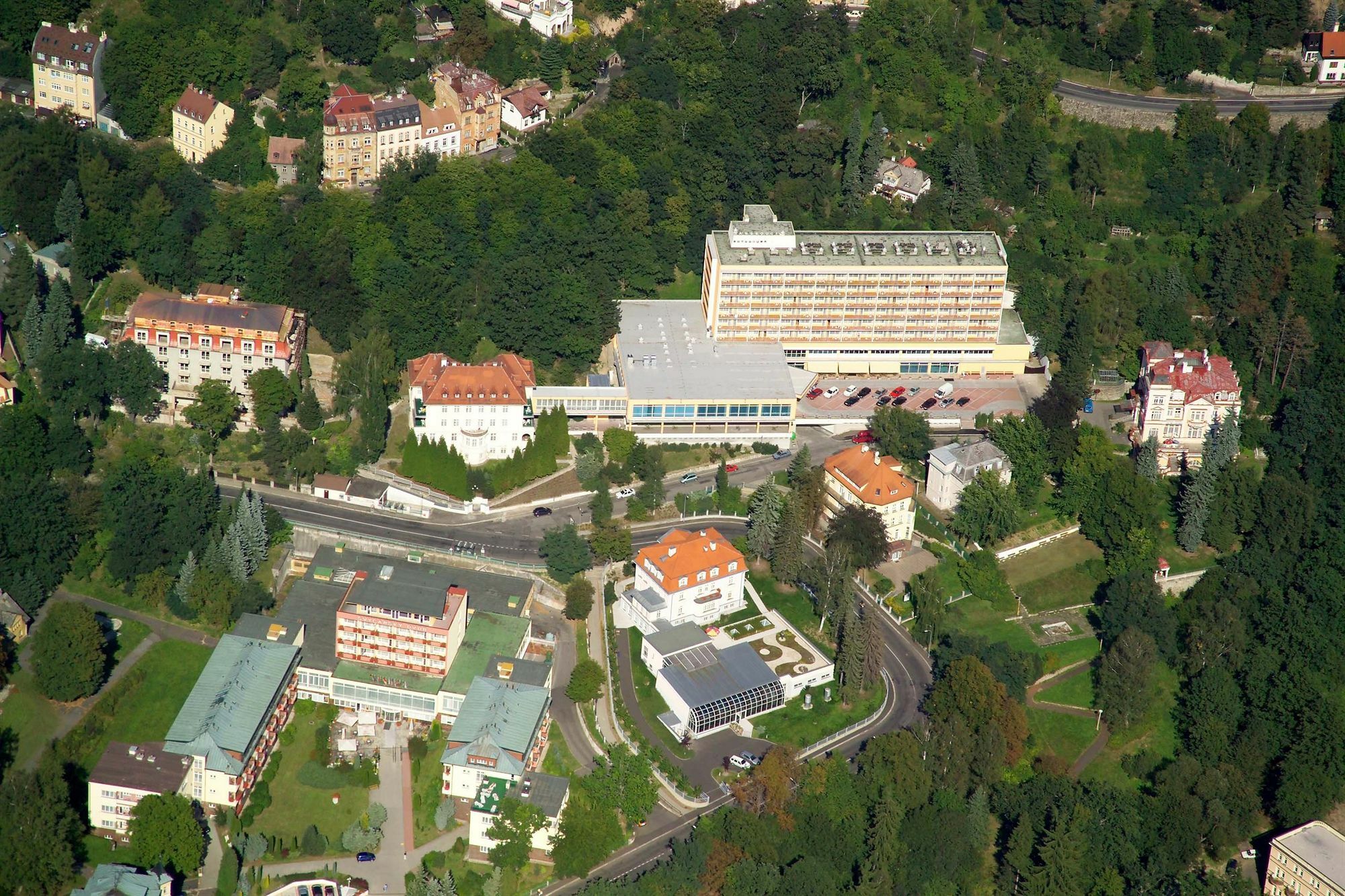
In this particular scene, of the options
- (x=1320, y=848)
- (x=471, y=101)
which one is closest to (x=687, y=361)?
(x=471, y=101)

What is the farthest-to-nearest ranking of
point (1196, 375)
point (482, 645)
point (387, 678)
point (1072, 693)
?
point (1196, 375) → point (1072, 693) → point (482, 645) → point (387, 678)

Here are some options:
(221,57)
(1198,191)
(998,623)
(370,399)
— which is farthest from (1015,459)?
(221,57)

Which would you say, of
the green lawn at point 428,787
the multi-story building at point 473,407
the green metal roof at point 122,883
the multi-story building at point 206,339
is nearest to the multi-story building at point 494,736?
the green lawn at point 428,787

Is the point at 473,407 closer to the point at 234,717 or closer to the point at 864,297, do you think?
the point at 234,717

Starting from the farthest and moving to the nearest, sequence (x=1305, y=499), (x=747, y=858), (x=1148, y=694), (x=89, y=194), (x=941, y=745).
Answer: (x=89, y=194)
(x=1305, y=499)
(x=1148, y=694)
(x=941, y=745)
(x=747, y=858)

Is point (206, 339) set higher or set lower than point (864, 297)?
higher

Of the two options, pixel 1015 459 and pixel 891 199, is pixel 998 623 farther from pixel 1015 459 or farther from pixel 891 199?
pixel 891 199
